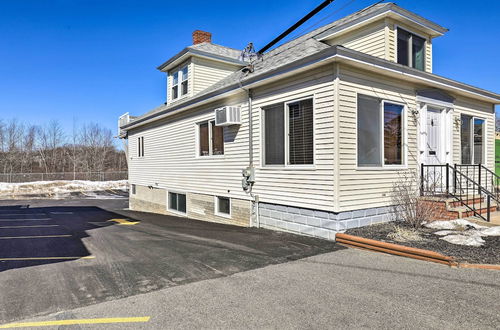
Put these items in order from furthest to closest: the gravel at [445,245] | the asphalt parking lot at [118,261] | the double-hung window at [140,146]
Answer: the double-hung window at [140,146], the gravel at [445,245], the asphalt parking lot at [118,261]

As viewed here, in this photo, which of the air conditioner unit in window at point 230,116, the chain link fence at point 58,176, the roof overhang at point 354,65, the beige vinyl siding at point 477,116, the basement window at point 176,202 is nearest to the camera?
the roof overhang at point 354,65

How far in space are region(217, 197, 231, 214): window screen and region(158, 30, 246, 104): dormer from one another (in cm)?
542

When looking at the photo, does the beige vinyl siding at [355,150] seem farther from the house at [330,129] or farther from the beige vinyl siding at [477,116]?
the beige vinyl siding at [477,116]

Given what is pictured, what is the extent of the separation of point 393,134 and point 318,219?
2.91 m

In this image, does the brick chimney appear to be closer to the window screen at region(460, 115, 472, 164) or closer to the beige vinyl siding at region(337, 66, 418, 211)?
the beige vinyl siding at region(337, 66, 418, 211)

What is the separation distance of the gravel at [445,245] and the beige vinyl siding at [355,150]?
0.60m

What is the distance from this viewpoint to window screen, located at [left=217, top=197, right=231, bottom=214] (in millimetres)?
10578

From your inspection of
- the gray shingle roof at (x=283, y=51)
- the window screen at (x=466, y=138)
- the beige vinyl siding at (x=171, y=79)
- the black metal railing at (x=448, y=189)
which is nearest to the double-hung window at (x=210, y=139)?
the gray shingle roof at (x=283, y=51)

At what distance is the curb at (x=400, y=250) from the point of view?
488cm

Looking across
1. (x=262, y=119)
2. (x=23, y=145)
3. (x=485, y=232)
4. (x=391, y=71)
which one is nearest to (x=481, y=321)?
(x=485, y=232)

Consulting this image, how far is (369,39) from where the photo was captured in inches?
377

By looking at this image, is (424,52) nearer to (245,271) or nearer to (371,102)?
(371,102)

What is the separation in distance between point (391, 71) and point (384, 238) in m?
3.76

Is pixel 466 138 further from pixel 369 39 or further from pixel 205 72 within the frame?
pixel 205 72
